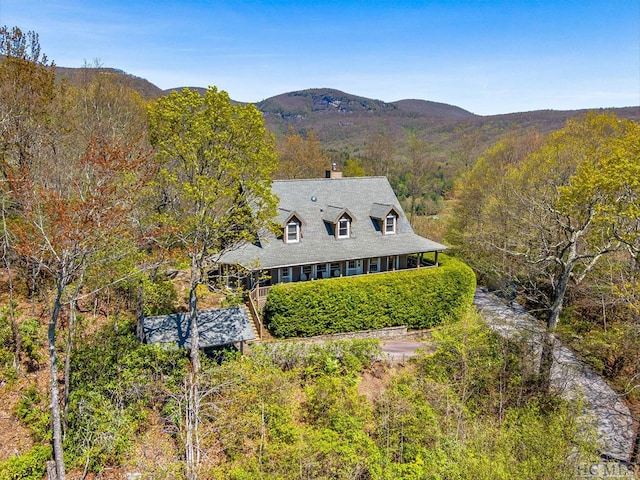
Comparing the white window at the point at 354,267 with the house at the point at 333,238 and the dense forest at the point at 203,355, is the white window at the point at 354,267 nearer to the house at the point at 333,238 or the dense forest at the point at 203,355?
the house at the point at 333,238

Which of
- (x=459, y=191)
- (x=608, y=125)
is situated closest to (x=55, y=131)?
(x=459, y=191)

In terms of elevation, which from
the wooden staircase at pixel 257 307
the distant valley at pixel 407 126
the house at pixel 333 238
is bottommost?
the wooden staircase at pixel 257 307

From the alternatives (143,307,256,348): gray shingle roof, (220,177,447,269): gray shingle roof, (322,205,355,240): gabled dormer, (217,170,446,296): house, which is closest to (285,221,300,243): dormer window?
(217,170,446,296): house

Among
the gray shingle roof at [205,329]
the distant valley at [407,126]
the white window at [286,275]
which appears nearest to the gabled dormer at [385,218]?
the white window at [286,275]

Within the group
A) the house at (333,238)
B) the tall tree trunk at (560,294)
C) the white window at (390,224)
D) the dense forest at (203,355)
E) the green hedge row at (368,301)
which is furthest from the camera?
the white window at (390,224)

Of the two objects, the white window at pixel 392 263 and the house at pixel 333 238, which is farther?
the white window at pixel 392 263

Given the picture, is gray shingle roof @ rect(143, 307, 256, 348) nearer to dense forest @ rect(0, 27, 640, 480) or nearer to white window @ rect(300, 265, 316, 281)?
dense forest @ rect(0, 27, 640, 480)
